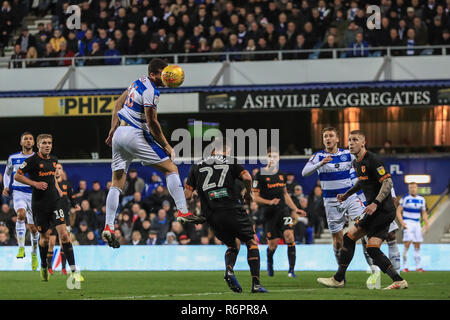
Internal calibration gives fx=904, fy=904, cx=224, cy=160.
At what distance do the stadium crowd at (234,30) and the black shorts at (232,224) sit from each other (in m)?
14.6

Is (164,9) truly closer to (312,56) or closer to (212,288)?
(312,56)

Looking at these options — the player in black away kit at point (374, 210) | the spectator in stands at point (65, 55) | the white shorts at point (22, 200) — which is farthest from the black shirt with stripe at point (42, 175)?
the spectator in stands at point (65, 55)

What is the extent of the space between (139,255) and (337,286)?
9453 millimetres

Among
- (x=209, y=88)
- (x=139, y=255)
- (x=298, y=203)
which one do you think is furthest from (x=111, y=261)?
(x=209, y=88)

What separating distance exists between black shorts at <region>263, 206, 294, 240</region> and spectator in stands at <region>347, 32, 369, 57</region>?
989 centimetres

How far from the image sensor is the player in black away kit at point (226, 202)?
1220 centimetres

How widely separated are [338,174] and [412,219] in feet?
23.2

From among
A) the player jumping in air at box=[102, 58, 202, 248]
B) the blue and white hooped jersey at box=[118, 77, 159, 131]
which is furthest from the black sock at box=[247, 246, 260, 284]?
the blue and white hooped jersey at box=[118, 77, 159, 131]

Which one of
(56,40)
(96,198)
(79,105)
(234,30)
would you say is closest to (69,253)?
(96,198)

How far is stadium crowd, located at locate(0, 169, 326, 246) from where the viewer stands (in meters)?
23.5

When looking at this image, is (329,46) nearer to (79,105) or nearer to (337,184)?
(79,105)

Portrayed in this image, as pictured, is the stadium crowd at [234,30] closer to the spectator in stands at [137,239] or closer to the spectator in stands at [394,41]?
the spectator in stands at [394,41]

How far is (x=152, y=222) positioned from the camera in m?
23.8

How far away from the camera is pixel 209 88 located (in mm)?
27344
